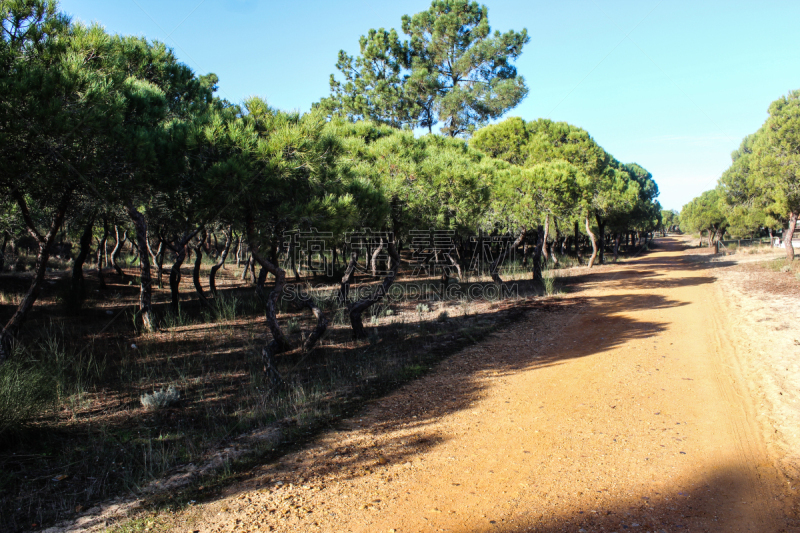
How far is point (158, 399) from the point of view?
231 inches

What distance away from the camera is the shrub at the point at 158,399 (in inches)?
230

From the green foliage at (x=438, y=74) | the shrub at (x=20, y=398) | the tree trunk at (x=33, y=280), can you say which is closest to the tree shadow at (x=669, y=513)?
the shrub at (x=20, y=398)

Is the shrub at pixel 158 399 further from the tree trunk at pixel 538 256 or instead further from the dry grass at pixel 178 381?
the tree trunk at pixel 538 256

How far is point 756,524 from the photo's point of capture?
3279mm

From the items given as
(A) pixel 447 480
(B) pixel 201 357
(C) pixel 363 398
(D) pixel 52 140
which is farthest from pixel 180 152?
(A) pixel 447 480

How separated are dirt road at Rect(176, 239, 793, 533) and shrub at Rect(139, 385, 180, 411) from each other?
2.48m

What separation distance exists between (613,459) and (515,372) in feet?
10.2

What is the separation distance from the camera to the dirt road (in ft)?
11.3

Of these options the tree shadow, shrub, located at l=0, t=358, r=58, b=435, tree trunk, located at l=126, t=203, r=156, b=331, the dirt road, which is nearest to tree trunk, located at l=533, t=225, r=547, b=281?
the dirt road

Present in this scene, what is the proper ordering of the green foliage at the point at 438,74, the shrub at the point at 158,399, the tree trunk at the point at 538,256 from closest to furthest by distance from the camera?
the shrub at the point at 158,399 < the tree trunk at the point at 538,256 < the green foliage at the point at 438,74

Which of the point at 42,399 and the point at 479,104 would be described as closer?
the point at 42,399

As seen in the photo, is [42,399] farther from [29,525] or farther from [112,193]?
[112,193]

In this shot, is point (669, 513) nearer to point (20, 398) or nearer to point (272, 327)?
point (20, 398)

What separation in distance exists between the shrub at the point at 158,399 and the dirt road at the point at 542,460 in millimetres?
2483
